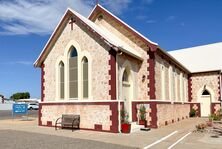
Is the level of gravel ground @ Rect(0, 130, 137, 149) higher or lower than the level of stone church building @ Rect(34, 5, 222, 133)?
lower

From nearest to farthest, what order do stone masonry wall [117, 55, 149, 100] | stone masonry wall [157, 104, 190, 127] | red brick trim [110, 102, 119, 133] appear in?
red brick trim [110, 102, 119, 133], stone masonry wall [117, 55, 149, 100], stone masonry wall [157, 104, 190, 127]

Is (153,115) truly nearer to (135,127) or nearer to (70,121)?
(135,127)

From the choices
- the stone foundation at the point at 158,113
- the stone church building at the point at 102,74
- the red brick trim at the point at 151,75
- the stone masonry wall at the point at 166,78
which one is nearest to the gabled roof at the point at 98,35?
the stone church building at the point at 102,74

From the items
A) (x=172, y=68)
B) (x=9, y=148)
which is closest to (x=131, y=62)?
(x=172, y=68)

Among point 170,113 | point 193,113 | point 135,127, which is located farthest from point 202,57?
point 135,127

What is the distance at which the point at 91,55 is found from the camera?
16.0 m

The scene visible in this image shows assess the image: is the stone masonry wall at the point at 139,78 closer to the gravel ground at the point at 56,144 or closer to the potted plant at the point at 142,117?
the potted plant at the point at 142,117

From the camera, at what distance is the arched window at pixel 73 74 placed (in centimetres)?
1667

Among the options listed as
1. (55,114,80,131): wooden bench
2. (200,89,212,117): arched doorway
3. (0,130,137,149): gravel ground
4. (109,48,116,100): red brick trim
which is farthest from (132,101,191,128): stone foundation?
(200,89,212,117): arched doorway

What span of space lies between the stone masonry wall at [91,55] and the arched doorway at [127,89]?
5.35 feet

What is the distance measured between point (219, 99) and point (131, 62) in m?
12.6

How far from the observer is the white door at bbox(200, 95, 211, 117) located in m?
26.6

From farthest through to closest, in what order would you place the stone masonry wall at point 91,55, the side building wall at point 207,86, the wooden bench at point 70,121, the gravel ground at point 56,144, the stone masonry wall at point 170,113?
the side building wall at point 207,86 → the stone masonry wall at point 170,113 → the wooden bench at point 70,121 → the stone masonry wall at point 91,55 → the gravel ground at point 56,144

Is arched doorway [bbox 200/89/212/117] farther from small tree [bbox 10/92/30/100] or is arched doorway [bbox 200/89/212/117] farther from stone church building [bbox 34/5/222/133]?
small tree [bbox 10/92/30/100]
